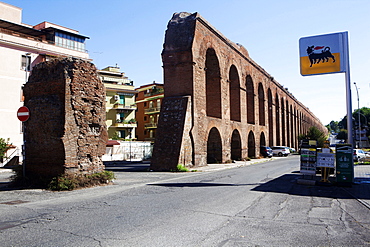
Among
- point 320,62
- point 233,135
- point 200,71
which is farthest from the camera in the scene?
point 233,135

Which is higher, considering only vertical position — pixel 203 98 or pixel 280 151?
pixel 203 98

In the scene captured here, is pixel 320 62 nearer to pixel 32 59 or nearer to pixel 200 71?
pixel 200 71

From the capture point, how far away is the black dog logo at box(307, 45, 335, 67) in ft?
41.5

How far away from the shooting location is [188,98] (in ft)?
60.1

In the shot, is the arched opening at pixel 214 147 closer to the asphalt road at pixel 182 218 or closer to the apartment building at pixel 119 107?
the asphalt road at pixel 182 218

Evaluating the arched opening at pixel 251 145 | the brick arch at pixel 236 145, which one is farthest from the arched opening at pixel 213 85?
the arched opening at pixel 251 145

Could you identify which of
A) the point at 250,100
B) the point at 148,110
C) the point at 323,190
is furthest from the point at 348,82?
the point at 148,110

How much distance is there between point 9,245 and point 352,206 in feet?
23.4

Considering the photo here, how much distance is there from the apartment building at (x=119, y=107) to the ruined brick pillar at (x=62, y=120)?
1235 inches

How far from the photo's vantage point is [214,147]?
23.0 meters

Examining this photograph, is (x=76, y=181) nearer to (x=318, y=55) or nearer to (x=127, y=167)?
(x=318, y=55)

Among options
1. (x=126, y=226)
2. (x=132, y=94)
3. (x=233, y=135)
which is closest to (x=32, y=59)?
(x=132, y=94)

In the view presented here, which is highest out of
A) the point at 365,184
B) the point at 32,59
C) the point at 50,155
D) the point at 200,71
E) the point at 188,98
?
the point at 32,59

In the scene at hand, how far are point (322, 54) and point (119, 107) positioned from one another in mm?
33813
